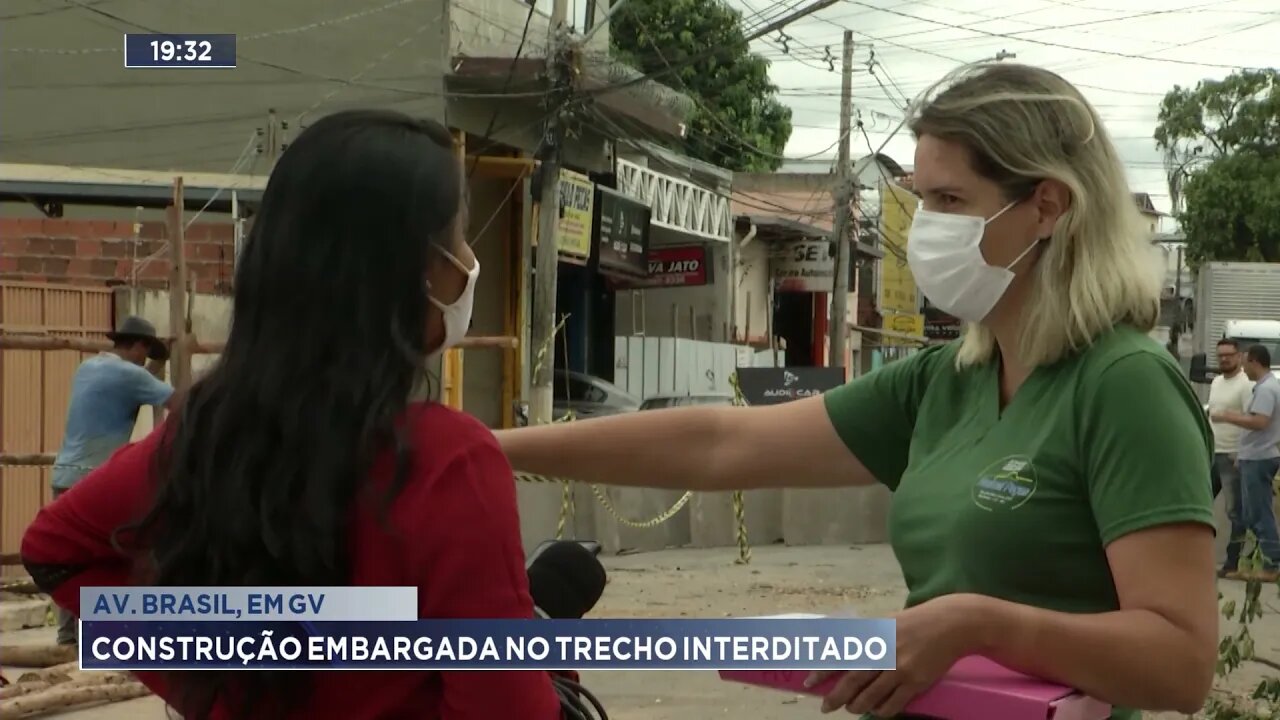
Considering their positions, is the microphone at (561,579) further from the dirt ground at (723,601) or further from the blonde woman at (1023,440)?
the dirt ground at (723,601)

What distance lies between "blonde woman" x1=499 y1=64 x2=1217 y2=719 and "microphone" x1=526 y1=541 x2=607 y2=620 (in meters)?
0.35

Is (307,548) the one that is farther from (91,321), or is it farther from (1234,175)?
(1234,175)

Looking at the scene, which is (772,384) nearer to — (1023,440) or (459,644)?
(1023,440)

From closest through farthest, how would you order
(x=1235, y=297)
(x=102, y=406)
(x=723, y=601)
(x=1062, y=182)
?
(x=1062, y=182) → (x=102, y=406) → (x=723, y=601) → (x=1235, y=297)

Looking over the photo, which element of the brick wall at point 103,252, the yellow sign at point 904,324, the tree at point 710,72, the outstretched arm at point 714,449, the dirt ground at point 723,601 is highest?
the tree at point 710,72

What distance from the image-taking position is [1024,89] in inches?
82.1

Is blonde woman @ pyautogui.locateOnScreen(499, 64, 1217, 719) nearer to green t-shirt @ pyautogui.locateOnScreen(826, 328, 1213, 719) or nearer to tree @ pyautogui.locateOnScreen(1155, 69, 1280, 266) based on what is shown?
green t-shirt @ pyautogui.locateOnScreen(826, 328, 1213, 719)

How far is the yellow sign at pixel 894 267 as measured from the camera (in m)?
40.9

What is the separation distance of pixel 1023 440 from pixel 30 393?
9890 mm

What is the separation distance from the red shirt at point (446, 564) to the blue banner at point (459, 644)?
0.02 m

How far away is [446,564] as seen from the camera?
5.30 ft

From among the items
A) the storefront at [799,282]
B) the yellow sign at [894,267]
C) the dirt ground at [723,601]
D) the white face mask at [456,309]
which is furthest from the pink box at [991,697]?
the yellow sign at [894,267]

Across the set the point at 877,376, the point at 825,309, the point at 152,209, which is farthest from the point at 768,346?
the point at 877,376
